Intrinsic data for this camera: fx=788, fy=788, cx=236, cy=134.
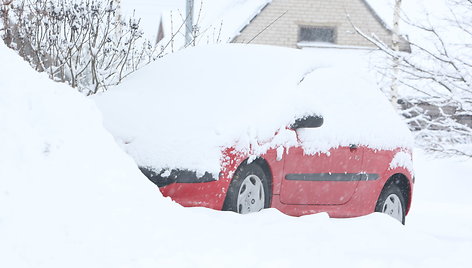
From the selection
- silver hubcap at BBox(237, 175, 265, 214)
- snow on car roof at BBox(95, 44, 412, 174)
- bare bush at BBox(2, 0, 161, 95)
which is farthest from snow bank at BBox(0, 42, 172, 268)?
bare bush at BBox(2, 0, 161, 95)

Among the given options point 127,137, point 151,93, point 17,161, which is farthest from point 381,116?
point 17,161

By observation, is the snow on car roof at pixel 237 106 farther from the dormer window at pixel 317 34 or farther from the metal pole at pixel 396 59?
the dormer window at pixel 317 34

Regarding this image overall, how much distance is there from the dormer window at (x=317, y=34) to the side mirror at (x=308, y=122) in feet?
60.5

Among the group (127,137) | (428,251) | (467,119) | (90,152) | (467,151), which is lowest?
(467,119)

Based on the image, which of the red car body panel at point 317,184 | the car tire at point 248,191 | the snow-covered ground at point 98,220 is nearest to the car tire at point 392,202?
the red car body panel at point 317,184

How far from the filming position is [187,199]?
5832mm

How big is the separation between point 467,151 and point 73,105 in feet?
36.0

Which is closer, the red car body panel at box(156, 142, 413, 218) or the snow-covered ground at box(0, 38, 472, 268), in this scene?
the snow-covered ground at box(0, 38, 472, 268)

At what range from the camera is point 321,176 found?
6.88m

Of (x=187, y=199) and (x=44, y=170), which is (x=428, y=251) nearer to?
(x=187, y=199)

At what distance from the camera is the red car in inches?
230

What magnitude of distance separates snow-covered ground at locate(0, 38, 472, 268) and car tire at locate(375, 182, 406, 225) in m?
2.21

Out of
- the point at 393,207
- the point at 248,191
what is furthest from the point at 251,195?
the point at 393,207

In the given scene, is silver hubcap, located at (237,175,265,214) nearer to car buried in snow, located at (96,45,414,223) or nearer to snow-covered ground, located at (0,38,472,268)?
car buried in snow, located at (96,45,414,223)
